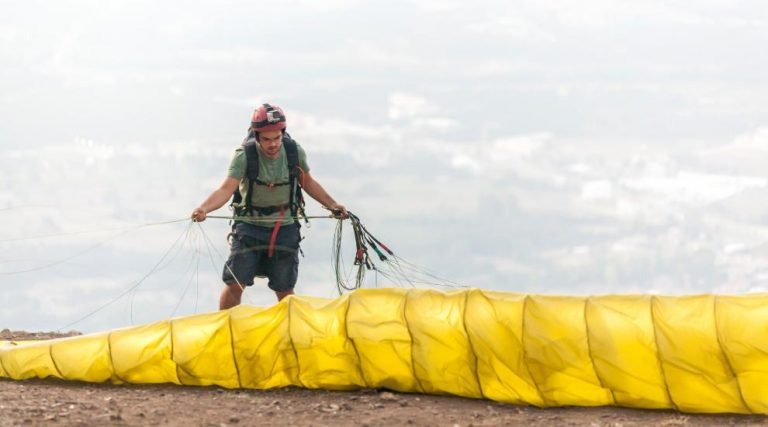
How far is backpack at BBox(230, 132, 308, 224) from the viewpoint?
43.5 feet

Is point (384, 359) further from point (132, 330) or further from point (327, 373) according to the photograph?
point (132, 330)

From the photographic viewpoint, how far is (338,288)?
46.2ft

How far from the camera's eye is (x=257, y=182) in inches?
524

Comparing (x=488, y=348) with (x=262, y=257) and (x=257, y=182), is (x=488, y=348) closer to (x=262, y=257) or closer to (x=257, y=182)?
(x=262, y=257)

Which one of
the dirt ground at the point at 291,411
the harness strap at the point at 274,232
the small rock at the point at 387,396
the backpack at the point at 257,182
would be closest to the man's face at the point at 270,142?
the backpack at the point at 257,182

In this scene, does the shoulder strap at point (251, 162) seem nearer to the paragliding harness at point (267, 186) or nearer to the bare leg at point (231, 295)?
the paragliding harness at point (267, 186)

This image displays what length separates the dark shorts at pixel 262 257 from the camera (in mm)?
13477

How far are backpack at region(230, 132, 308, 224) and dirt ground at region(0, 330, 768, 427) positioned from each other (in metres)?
1.98

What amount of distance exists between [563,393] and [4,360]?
18.7 ft

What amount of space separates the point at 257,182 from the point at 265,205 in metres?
0.26

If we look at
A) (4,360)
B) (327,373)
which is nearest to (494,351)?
(327,373)

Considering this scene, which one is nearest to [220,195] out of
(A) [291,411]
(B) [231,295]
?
(B) [231,295]

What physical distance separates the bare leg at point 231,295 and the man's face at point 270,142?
4.76ft

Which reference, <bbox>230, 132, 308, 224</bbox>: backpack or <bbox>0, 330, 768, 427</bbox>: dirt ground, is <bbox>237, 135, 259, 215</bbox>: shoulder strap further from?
<bbox>0, 330, 768, 427</bbox>: dirt ground
